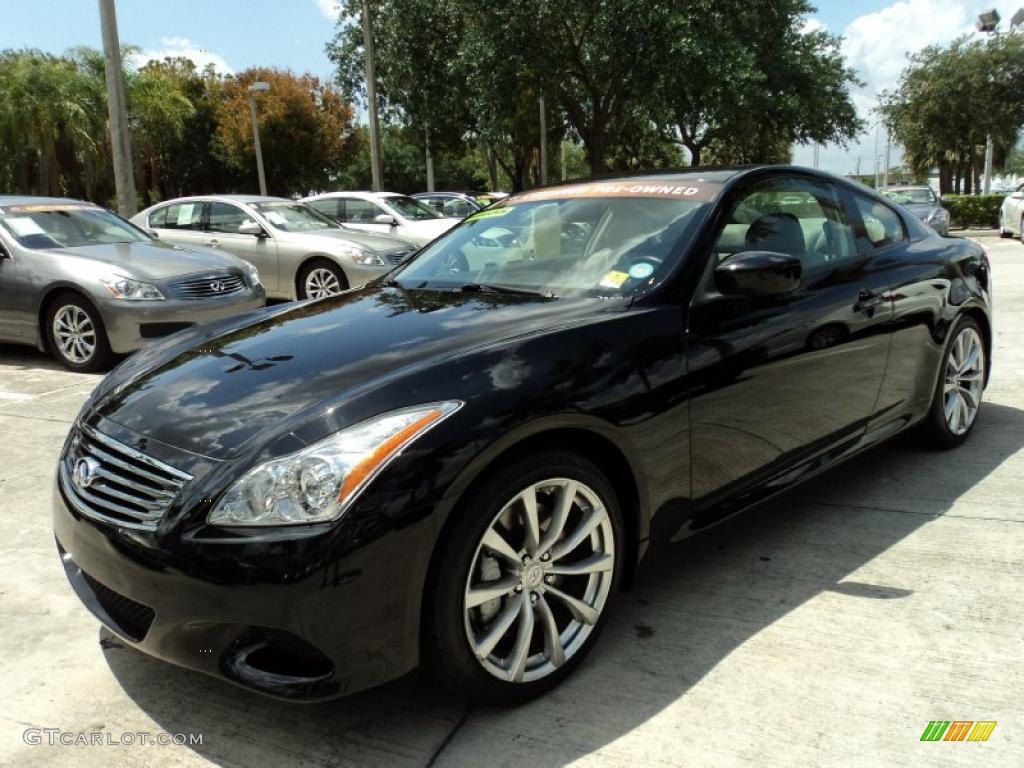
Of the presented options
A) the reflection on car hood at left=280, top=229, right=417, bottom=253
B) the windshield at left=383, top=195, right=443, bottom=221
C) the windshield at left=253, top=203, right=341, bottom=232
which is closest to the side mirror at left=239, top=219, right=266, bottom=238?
the windshield at left=253, top=203, right=341, bottom=232

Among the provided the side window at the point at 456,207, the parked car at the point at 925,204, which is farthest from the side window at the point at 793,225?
the parked car at the point at 925,204

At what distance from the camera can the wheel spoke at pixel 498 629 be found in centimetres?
224

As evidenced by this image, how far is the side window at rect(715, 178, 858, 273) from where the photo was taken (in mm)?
3264

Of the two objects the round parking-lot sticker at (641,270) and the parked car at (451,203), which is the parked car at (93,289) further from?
the parked car at (451,203)

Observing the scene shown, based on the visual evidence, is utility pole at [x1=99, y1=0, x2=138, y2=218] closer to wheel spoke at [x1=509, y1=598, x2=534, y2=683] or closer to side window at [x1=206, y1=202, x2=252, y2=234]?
side window at [x1=206, y1=202, x2=252, y2=234]

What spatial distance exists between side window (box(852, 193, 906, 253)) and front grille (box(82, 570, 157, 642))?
3.12m

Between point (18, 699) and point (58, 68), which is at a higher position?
point (58, 68)

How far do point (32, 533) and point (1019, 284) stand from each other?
11.1 metres

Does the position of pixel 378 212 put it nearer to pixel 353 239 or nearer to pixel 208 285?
pixel 353 239

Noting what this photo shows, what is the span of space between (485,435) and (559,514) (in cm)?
39

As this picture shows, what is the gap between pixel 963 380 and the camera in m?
4.45

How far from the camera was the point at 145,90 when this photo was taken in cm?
3462

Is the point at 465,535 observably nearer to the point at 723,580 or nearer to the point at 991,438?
the point at 723,580

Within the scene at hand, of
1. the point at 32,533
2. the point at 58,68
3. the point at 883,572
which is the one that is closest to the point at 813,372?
the point at 883,572
